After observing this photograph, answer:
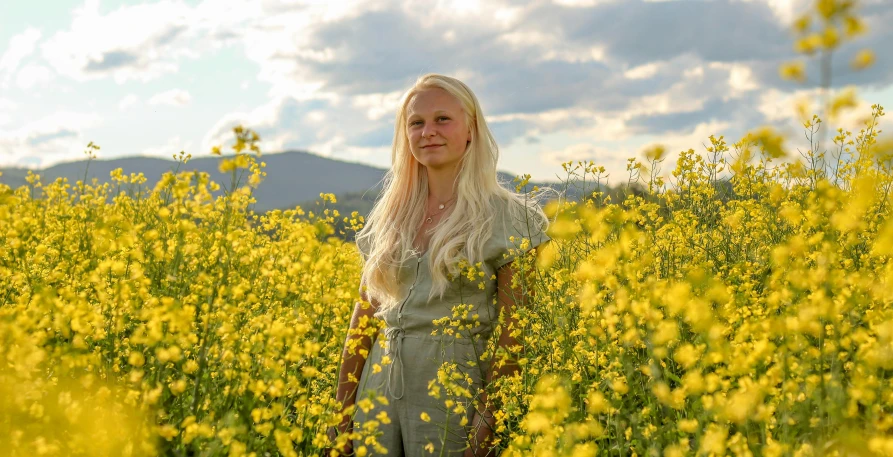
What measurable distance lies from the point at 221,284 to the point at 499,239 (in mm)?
1263

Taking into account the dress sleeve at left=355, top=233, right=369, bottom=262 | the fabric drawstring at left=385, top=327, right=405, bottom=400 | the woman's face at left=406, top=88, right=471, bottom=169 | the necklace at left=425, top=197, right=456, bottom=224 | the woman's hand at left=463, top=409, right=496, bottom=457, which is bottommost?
the woman's hand at left=463, top=409, right=496, bottom=457

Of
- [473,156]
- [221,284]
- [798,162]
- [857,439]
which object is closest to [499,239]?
[473,156]

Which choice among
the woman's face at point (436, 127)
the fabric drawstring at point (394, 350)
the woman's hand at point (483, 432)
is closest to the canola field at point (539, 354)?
the woman's hand at point (483, 432)

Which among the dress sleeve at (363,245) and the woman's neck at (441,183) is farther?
the dress sleeve at (363,245)

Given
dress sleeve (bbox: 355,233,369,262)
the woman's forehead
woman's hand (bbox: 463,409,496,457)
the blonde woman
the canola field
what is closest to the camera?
the canola field

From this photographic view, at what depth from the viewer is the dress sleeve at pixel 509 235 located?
304cm

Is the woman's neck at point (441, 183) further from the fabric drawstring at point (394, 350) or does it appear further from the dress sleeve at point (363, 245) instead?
the fabric drawstring at point (394, 350)

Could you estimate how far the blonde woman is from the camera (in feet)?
9.87

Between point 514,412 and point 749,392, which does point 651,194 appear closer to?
point 514,412

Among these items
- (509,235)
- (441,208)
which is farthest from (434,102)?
(509,235)

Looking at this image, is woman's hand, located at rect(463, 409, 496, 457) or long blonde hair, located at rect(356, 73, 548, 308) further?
long blonde hair, located at rect(356, 73, 548, 308)

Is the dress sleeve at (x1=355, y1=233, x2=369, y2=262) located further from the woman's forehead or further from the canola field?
the woman's forehead

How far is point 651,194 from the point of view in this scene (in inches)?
193

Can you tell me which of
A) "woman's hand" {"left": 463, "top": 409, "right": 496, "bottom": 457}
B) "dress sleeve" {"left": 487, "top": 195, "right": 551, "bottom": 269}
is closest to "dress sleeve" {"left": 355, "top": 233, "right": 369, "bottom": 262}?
"dress sleeve" {"left": 487, "top": 195, "right": 551, "bottom": 269}
